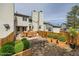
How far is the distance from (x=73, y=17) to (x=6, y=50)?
0.66 m

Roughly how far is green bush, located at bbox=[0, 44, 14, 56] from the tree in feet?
1.79

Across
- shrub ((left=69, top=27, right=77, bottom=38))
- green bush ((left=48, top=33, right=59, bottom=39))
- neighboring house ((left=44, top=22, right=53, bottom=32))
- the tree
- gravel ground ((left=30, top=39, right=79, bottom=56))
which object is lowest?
gravel ground ((left=30, top=39, right=79, bottom=56))

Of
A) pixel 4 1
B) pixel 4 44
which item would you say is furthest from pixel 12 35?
pixel 4 1

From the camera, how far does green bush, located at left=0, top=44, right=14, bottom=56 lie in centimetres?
228

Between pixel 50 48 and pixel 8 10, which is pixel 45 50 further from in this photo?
pixel 8 10

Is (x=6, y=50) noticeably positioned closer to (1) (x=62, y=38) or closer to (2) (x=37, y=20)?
(2) (x=37, y=20)

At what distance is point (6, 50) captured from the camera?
7.48 ft

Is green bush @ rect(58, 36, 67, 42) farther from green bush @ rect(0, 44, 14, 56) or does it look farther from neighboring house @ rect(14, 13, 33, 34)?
green bush @ rect(0, 44, 14, 56)

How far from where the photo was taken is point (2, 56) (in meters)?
2.29

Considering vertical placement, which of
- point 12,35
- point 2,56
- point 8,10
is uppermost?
point 8,10

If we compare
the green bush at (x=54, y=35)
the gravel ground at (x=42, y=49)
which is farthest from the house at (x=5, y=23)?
the green bush at (x=54, y=35)

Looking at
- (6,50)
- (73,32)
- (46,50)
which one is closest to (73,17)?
(73,32)

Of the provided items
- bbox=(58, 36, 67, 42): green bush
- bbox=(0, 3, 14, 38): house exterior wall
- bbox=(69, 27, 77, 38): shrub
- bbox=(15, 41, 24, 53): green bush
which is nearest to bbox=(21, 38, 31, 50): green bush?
bbox=(15, 41, 24, 53): green bush

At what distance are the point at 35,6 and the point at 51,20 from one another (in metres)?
0.19
